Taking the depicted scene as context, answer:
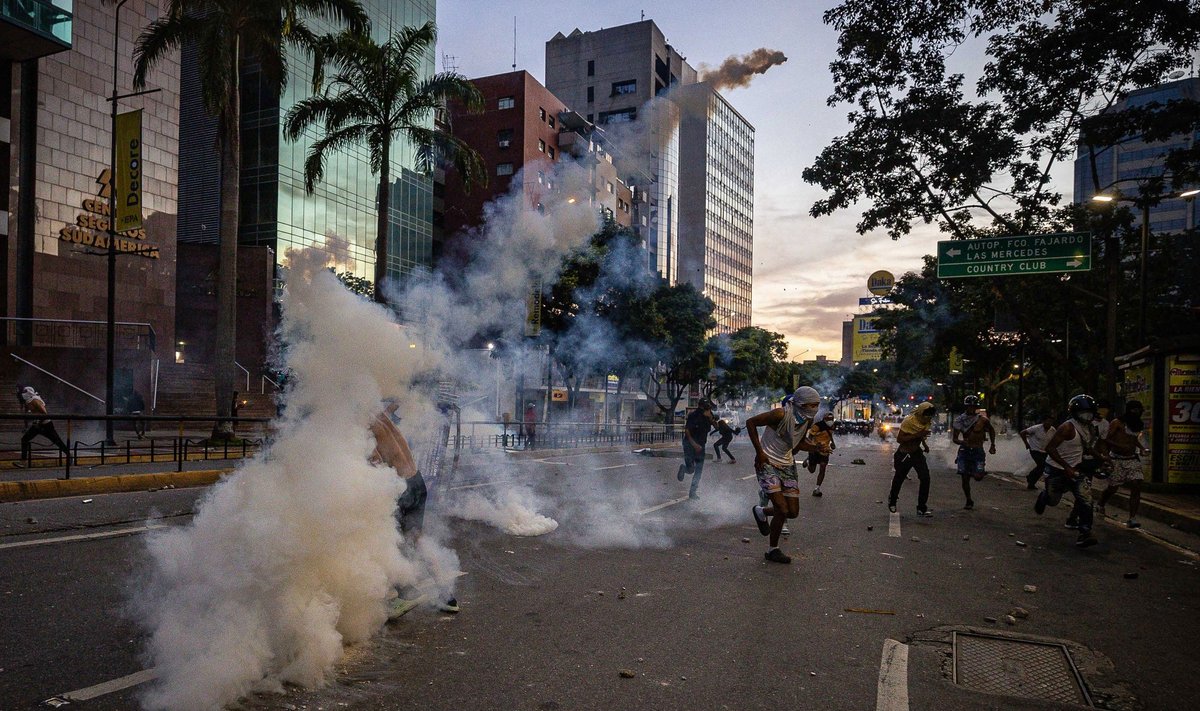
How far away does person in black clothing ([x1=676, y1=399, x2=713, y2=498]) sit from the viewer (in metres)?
12.2

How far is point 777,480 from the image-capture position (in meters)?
7.56

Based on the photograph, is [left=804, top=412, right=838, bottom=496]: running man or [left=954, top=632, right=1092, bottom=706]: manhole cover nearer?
[left=954, top=632, right=1092, bottom=706]: manhole cover

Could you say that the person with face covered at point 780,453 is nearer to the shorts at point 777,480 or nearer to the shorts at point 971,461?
the shorts at point 777,480

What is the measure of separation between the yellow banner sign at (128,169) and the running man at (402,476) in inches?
710

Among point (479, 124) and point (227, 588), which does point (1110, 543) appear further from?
point (479, 124)

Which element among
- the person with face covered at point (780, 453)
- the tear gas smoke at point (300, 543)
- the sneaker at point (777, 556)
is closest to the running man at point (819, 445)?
the person with face covered at point (780, 453)

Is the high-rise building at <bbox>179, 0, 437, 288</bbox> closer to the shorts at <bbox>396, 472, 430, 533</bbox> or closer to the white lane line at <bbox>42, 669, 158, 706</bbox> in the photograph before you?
the shorts at <bbox>396, 472, 430, 533</bbox>

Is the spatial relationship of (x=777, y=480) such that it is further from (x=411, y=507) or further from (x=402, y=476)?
(x=402, y=476)

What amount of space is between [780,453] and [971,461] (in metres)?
6.41

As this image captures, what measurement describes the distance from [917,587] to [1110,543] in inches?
174

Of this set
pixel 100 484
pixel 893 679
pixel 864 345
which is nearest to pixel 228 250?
pixel 100 484

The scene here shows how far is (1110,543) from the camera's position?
29.6ft

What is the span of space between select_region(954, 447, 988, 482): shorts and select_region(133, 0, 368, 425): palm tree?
15378 mm

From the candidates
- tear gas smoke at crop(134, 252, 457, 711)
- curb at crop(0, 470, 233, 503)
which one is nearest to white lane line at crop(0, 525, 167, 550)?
tear gas smoke at crop(134, 252, 457, 711)
